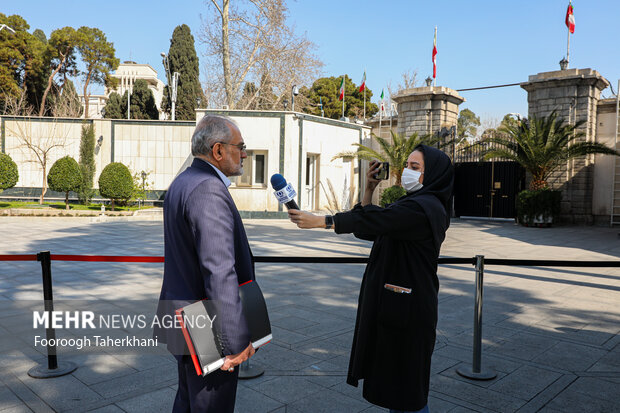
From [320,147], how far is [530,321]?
16.7 metres

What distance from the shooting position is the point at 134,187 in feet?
69.5

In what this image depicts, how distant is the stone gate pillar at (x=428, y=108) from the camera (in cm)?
2064

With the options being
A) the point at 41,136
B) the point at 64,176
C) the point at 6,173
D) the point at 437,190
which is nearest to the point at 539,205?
the point at 437,190

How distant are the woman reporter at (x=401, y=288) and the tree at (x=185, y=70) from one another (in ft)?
118

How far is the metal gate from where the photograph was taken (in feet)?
62.2

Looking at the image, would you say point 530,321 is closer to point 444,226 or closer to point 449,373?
point 449,373

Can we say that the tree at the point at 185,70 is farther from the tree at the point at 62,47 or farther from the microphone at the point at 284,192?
the microphone at the point at 284,192

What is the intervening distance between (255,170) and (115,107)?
2397 cm

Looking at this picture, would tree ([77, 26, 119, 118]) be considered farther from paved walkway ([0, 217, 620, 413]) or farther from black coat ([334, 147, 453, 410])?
black coat ([334, 147, 453, 410])

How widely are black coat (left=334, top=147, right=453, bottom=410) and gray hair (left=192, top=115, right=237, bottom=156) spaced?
0.72m

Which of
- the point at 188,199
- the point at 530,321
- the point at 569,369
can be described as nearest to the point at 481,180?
the point at 530,321

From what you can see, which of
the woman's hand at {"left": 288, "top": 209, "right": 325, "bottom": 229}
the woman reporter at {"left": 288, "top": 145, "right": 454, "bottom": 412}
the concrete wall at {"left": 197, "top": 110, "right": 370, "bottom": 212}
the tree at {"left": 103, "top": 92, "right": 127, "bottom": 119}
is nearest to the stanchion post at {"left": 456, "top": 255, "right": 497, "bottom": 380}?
the woman reporter at {"left": 288, "top": 145, "right": 454, "bottom": 412}

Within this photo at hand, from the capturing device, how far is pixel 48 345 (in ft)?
12.8

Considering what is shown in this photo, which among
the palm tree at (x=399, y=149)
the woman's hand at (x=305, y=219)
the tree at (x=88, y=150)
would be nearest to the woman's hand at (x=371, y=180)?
the woman's hand at (x=305, y=219)
